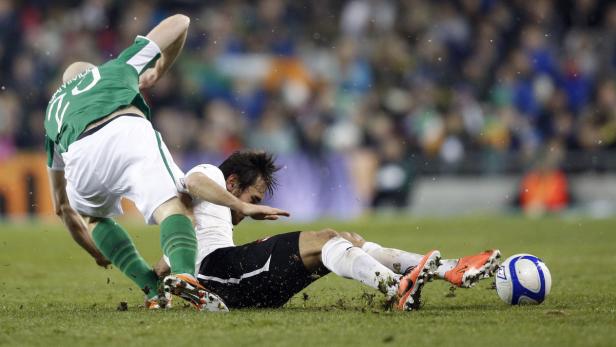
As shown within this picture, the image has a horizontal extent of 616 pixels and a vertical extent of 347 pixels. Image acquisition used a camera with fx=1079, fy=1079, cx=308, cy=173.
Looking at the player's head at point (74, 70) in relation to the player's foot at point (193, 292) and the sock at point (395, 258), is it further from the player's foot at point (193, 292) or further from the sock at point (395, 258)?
the sock at point (395, 258)

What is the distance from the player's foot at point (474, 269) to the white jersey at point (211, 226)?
1354 mm

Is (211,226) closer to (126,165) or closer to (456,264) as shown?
(126,165)

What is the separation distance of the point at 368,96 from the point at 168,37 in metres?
12.7

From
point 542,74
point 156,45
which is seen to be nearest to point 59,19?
point 542,74

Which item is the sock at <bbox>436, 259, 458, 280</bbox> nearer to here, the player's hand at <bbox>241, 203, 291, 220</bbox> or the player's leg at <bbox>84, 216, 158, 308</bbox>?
the player's hand at <bbox>241, 203, 291, 220</bbox>

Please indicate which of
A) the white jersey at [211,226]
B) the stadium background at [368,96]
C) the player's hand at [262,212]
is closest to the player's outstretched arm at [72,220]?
the white jersey at [211,226]

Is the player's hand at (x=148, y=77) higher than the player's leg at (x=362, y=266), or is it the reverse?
the player's hand at (x=148, y=77)

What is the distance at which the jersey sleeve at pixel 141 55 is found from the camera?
6.93 metres

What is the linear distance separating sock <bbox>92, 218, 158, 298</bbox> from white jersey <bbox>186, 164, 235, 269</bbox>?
59 centimetres

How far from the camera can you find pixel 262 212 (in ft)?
19.8

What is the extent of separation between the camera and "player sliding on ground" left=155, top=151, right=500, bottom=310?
6.03 meters

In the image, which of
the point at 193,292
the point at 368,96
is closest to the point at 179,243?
the point at 193,292

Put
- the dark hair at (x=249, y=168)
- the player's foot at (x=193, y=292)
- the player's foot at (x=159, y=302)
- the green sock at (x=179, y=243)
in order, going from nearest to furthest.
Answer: the player's foot at (x=193, y=292) → the green sock at (x=179, y=243) → the player's foot at (x=159, y=302) → the dark hair at (x=249, y=168)

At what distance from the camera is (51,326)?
586 centimetres
